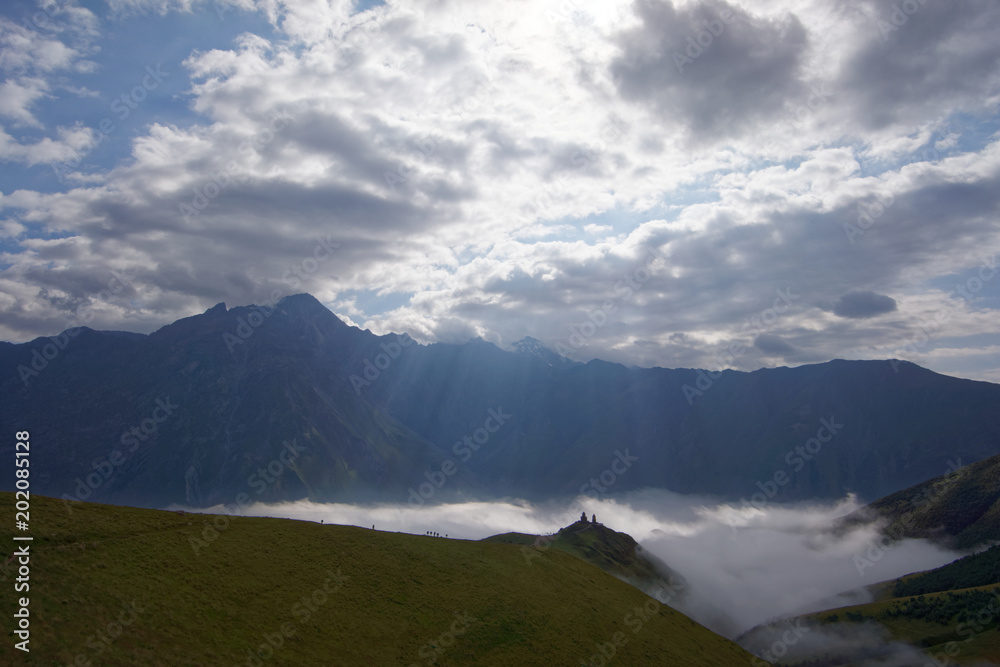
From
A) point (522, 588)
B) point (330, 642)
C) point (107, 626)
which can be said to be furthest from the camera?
point (522, 588)

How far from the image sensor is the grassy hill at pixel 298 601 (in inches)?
2140

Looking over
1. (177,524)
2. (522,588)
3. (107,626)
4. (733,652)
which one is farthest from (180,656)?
(733,652)

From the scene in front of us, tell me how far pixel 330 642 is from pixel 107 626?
2371 centimetres

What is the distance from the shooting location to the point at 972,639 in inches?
6383

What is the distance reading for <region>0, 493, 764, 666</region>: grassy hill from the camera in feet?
178

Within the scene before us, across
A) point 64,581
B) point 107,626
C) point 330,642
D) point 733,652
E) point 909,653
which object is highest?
point 64,581

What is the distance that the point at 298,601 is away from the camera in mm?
70438

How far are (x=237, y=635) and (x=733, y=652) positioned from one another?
91169mm

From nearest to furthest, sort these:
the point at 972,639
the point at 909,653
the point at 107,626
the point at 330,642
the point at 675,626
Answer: the point at 107,626, the point at 330,642, the point at 675,626, the point at 972,639, the point at 909,653

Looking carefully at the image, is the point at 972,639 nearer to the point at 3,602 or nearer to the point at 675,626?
the point at 675,626

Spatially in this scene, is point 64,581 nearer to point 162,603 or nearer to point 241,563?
point 162,603

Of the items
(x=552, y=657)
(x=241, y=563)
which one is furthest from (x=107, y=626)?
(x=552, y=657)

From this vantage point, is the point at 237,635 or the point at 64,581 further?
the point at 237,635

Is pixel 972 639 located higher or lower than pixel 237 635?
lower
